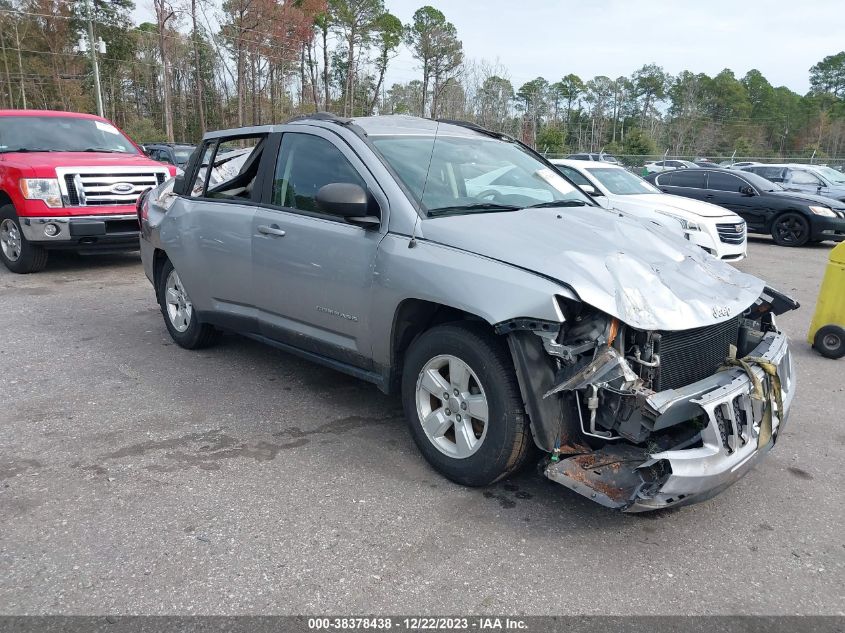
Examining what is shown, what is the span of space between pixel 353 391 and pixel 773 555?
2.84 metres

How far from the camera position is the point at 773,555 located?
292 cm

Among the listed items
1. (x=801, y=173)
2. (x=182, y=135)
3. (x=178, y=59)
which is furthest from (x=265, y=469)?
(x=182, y=135)

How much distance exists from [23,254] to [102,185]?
1.39m

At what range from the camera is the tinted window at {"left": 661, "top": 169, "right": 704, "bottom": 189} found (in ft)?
47.2

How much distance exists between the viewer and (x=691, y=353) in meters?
3.12

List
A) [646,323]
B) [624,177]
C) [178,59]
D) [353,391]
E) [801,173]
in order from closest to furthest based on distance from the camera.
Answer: [646,323]
[353,391]
[624,177]
[801,173]
[178,59]

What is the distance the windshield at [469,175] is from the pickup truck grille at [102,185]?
233 inches

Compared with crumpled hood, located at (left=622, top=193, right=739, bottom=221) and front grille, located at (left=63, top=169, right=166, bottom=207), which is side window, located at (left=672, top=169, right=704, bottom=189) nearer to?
crumpled hood, located at (left=622, top=193, right=739, bottom=221)

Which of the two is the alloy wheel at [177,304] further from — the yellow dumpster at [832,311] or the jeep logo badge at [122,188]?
the yellow dumpster at [832,311]

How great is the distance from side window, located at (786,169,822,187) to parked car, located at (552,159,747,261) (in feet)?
33.2

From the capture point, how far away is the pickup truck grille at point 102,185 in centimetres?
841

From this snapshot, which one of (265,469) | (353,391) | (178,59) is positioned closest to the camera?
(265,469)

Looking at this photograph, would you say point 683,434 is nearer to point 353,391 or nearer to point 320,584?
point 320,584

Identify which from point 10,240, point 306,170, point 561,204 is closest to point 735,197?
point 561,204
